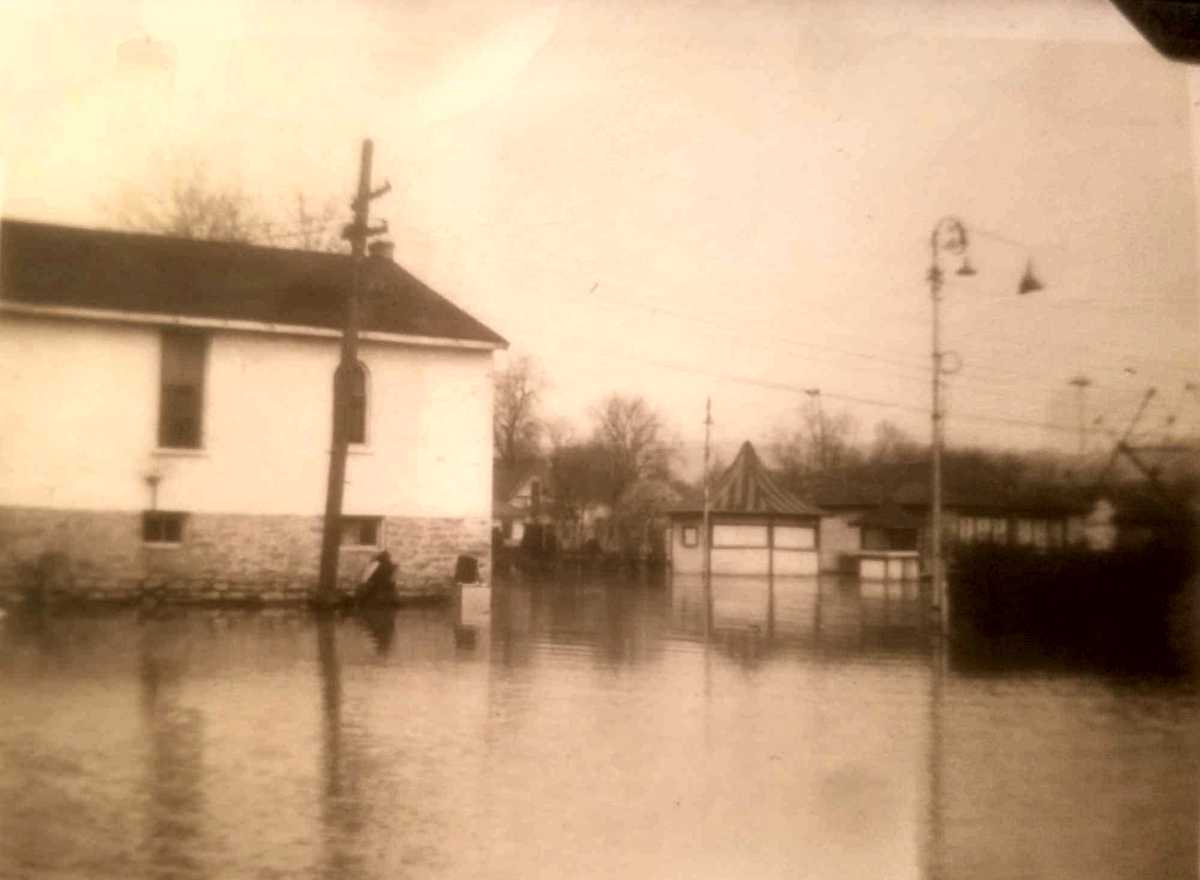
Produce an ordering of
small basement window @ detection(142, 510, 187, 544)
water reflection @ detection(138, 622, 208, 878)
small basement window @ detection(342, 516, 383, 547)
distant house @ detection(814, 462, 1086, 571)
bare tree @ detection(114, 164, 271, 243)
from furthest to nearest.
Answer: distant house @ detection(814, 462, 1086, 571) < small basement window @ detection(342, 516, 383, 547) < small basement window @ detection(142, 510, 187, 544) < bare tree @ detection(114, 164, 271, 243) < water reflection @ detection(138, 622, 208, 878)

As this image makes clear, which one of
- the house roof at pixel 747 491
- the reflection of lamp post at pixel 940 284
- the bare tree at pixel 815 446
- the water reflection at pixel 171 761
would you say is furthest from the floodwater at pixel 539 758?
the reflection of lamp post at pixel 940 284

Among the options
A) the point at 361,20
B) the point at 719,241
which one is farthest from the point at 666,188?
the point at 361,20

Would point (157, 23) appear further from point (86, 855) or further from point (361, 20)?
point (86, 855)

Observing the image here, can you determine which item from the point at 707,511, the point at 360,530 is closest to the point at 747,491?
the point at 707,511

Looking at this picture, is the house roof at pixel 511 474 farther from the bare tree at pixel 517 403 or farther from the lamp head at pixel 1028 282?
the lamp head at pixel 1028 282

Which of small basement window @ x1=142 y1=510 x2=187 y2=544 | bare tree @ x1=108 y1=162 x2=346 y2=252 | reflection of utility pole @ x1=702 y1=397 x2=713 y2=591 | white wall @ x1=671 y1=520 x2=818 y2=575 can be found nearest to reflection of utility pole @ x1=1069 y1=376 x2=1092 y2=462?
white wall @ x1=671 y1=520 x2=818 y2=575

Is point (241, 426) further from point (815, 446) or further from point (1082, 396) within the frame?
point (1082, 396)

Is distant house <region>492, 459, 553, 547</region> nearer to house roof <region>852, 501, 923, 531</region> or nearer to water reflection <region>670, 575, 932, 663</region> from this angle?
water reflection <region>670, 575, 932, 663</region>
